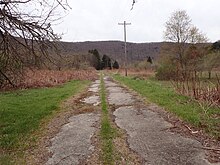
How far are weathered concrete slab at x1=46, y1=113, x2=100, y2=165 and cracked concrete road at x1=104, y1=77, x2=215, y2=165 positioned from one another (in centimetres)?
92

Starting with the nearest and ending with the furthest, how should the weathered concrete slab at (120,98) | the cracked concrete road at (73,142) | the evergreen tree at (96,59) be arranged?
the cracked concrete road at (73,142) → the weathered concrete slab at (120,98) → the evergreen tree at (96,59)

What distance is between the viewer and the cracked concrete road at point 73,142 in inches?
242

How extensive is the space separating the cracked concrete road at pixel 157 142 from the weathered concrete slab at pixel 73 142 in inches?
36.3

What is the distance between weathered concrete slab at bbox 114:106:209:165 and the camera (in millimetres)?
5937

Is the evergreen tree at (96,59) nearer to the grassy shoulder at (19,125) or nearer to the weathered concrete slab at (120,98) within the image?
the weathered concrete slab at (120,98)

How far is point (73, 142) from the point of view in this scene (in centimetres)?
736

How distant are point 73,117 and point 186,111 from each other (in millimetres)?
3830

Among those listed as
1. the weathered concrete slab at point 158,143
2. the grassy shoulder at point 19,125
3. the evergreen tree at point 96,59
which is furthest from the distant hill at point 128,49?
the weathered concrete slab at point 158,143

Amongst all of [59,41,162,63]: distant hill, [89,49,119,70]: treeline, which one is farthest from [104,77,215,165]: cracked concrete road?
[59,41,162,63]: distant hill

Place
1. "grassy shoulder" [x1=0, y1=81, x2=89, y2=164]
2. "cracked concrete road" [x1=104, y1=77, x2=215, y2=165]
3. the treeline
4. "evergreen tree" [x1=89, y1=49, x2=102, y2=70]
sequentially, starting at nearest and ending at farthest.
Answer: "cracked concrete road" [x1=104, y1=77, x2=215, y2=165] → "grassy shoulder" [x1=0, y1=81, x2=89, y2=164] → "evergreen tree" [x1=89, y1=49, x2=102, y2=70] → the treeline

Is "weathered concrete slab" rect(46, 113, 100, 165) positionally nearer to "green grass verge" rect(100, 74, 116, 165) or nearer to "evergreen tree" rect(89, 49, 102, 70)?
"green grass verge" rect(100, 74, 116, 165)

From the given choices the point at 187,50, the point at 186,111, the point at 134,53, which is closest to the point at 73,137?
the point at 186,111

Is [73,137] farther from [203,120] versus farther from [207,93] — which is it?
[207,93]

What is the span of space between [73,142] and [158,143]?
1935mm
